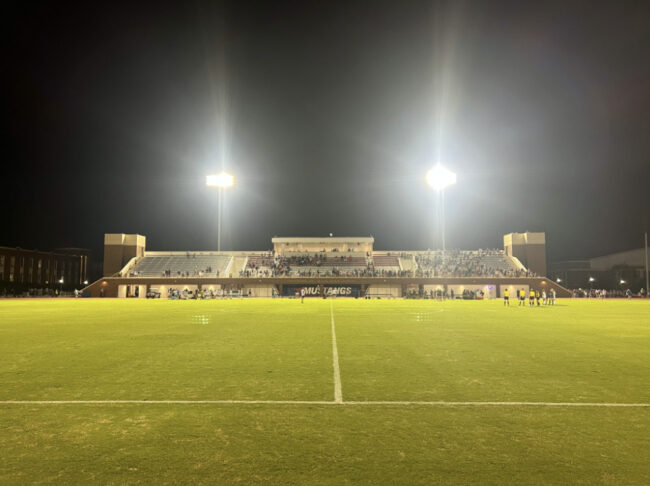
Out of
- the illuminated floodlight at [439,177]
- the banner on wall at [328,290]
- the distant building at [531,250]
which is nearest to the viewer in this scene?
the illuminated floodlight at [439,177]

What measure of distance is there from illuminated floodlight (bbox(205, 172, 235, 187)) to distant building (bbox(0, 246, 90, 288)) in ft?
115

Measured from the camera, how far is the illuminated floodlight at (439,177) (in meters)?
63.0

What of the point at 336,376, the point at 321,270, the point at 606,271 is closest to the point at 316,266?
the point at 321,270

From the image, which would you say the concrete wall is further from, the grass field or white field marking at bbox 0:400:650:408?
white field marking at bbox 0:400:650:408

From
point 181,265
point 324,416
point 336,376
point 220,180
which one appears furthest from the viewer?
point 181,265

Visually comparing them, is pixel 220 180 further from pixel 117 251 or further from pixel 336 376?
pixel 336 376

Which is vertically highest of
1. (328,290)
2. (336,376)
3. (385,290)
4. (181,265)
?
(181,265)

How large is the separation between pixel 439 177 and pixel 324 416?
61.1 metres

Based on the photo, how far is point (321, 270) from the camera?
2758 inches

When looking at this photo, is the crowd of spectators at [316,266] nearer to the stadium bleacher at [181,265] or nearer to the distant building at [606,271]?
the stadium bleacher at [181,265]

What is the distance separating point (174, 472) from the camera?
3742 millimetres

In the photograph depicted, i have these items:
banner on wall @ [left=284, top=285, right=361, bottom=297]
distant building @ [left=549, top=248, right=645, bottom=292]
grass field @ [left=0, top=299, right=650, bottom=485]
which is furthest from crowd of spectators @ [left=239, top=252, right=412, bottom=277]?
grass field @ [left=0, top=299, right=650, bottom=485]

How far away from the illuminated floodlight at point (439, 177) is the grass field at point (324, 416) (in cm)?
5432

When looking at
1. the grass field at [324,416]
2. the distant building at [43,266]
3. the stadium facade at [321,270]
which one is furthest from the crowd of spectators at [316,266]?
the grass field at [324,416]
